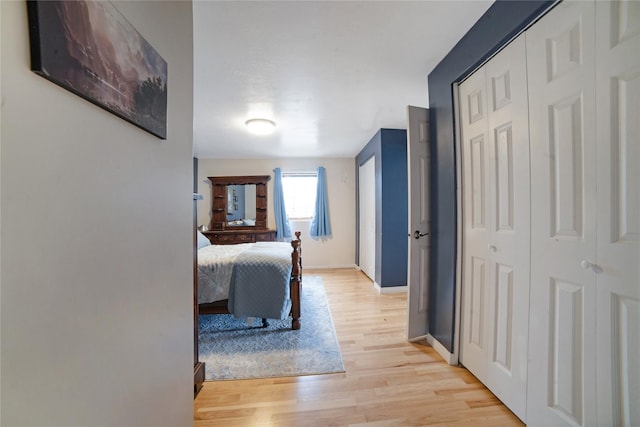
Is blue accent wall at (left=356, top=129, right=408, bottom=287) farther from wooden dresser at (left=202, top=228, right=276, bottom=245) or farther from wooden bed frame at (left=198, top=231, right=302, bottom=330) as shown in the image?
wooden dresser at (left=202, top=228, right=276, bottom=245)

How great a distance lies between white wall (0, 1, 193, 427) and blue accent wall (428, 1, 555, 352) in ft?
5.43

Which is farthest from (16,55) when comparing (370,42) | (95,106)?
(370,42)

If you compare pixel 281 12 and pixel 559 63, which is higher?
pixel 281 12

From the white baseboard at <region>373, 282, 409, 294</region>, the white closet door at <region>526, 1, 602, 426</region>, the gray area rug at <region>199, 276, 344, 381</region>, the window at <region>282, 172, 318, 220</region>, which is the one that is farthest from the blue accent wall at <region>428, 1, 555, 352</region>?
the window at <region>282, 172, 318, 220</region>

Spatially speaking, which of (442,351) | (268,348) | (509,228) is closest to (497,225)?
(509,228)

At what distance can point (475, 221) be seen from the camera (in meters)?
1.60

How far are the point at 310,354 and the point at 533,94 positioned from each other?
219cm

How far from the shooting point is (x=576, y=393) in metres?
1.03

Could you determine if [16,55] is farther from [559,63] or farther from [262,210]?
[262,210]

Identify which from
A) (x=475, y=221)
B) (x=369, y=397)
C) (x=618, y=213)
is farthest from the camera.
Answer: (x=475, y=221)

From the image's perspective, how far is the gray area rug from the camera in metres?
1.72

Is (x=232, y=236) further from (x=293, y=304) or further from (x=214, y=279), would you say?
(x=293, y=304)

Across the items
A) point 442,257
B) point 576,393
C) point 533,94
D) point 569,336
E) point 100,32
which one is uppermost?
point 533,94

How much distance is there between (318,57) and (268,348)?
91.9 inches
